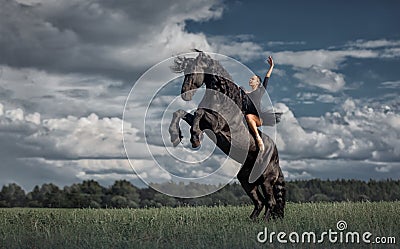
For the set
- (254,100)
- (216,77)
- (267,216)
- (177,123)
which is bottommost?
(267,216)

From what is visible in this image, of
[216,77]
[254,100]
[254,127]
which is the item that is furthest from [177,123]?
[254,100]

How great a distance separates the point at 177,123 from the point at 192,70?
3.94 feet

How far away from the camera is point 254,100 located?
10961mm

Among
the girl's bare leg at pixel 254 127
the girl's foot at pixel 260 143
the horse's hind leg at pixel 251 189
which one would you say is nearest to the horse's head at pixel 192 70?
the girl's bare leg at pixel 254 127

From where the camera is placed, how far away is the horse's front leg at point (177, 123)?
1017 centimetres

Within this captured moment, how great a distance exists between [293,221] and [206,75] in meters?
3.65

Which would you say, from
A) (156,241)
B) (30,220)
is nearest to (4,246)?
(156,241)

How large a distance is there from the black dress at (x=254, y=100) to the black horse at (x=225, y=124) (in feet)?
0.29

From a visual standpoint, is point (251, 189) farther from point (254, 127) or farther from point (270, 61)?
point (270, 61)

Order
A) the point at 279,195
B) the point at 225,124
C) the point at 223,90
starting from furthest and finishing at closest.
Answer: the point at 279,195
the point at 223,90
the point at 225,124

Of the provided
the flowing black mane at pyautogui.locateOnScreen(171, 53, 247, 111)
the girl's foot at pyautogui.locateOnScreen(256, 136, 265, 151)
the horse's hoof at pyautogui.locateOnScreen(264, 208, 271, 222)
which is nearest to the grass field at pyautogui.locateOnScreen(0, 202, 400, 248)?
the horse's hoof at pyautogui.locateOnScreen(264, 208, 271, 222)

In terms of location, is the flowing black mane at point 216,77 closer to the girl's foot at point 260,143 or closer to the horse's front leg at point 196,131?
the girl's foot at point 260,143

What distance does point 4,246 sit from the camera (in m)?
8.94

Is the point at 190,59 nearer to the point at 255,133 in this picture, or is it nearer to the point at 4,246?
the point at 255,133
